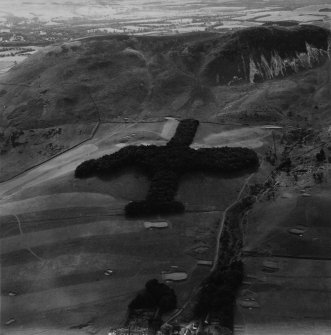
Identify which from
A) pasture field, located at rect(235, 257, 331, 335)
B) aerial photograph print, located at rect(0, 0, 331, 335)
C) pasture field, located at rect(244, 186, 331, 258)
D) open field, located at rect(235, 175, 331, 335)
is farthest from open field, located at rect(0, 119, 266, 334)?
pasture field, located at rect(235, 257, 331, 335)

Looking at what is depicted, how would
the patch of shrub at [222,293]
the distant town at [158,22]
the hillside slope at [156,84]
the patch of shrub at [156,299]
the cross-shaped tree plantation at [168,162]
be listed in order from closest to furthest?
the patch of shrub at [222,293]
the patch of shrub at [156,299]
the cross-shaped tree plantation at [168,162]
the hillside slope at [156,84]
the distant town at [158,22]

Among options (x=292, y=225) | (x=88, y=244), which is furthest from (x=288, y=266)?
(x=88, y=244)

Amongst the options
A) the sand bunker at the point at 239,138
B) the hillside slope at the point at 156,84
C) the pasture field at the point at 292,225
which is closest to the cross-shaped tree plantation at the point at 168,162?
the sand bunker at the point at 239,138

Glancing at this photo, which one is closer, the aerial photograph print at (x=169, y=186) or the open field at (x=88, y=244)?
the aerial photograph print at (x=169, y=186)

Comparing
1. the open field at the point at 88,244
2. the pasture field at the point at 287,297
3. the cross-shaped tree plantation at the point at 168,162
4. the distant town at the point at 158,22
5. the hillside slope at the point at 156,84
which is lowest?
the pasture field at the point at 287,297

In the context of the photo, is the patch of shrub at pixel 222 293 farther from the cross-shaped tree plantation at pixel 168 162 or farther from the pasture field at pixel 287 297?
the cross-shaped tree plantation at pixel 168 162

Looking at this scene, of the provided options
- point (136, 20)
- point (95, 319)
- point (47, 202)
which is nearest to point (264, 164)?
point (47, 202)

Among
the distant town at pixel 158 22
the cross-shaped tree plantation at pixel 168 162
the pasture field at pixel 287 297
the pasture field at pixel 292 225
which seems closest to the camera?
the pasture field at pixel 287 297
